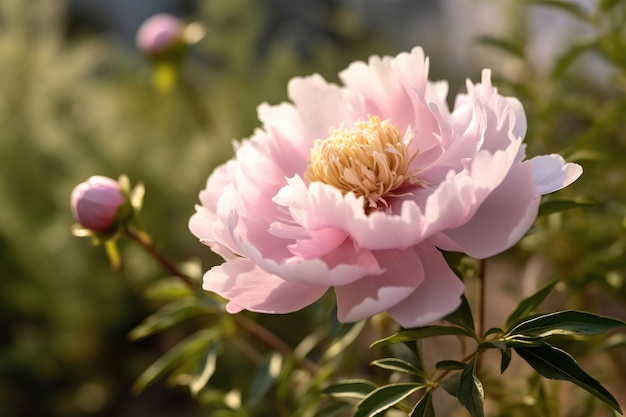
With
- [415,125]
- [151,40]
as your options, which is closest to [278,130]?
[415,125]

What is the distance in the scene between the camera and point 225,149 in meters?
0.95

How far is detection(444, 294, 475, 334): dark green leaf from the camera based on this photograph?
30 centimetres

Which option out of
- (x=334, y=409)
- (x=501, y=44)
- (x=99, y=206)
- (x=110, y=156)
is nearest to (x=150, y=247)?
(x=99, y=206)

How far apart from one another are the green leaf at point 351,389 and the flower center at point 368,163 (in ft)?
0.29

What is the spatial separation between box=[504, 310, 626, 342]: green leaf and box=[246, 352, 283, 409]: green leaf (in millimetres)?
190

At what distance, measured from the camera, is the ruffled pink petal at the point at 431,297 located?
0.25m

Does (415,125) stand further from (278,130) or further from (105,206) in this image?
(105,206)

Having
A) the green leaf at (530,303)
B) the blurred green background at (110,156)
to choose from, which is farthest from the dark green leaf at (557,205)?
the blurred green background at (110,156)

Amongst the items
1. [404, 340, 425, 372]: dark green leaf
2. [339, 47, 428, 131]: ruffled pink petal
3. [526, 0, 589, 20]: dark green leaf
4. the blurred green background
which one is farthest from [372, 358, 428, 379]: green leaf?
the blurred green background

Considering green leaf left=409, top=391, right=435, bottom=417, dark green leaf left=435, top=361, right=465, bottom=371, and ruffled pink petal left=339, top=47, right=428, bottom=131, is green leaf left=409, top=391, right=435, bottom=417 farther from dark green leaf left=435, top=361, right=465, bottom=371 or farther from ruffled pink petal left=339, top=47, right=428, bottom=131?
ruffled pink petal left=339, top=47, right=428, bottom=131

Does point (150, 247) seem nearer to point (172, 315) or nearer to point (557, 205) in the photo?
point (172, 315)

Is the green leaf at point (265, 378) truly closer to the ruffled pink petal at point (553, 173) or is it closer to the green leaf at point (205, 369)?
the green leaf at point (205, 369)

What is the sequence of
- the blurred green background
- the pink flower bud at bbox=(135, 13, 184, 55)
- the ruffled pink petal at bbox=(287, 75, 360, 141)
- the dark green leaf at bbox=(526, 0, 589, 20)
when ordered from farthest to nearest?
the blurred green background < the pink flower bud at bbox=(135, 13, 184, 55) < the dark green leaf at bbox=(526, 0, 589, 20) < the ruffled pink petal at bbox=(287, 75, 360, 141)

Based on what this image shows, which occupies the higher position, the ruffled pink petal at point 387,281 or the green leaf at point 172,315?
the ruffled pink petal at point 387,281
